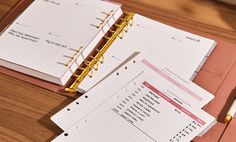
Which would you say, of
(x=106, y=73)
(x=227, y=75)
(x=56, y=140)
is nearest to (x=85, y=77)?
(x=106, y=73)

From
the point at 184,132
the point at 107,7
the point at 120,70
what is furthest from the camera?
the point at 107,7

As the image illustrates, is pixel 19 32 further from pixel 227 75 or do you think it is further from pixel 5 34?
pixel 227 75

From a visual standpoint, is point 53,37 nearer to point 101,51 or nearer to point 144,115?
point 101,51

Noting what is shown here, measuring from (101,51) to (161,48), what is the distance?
0.14 metres

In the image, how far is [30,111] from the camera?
1.00 metres

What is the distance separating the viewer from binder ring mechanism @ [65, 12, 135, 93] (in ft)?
3.34

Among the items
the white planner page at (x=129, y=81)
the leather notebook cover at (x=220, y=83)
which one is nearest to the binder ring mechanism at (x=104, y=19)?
the white planner page at (x=129, y=81)

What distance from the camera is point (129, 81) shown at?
995 mm

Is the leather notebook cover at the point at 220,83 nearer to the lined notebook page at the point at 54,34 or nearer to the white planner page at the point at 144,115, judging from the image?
the white planner page at the point at 144,115

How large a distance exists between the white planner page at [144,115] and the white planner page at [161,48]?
42 millimetres

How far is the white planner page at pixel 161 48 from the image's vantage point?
3.34ft

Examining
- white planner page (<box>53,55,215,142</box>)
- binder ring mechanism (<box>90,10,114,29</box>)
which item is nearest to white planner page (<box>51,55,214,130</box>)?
white planner page (<box>53,55,215,142</box>)

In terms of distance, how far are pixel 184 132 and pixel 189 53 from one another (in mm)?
215

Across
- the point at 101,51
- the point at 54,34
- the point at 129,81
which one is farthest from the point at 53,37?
the point at 129,81
